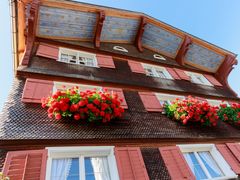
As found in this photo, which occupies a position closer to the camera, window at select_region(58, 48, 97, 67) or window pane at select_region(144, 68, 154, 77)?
window at select_region(58, 48, 97, 67)

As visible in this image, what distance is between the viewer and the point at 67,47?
27.2 feet

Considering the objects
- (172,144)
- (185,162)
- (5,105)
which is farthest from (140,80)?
(5,105)

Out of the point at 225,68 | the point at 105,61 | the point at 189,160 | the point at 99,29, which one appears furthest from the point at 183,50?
the point at 189,160

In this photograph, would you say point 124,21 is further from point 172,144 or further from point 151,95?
point 172,144

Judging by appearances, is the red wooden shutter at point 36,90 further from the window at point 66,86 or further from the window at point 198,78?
the window at point 198,78

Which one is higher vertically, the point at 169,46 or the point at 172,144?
the point at 169,46

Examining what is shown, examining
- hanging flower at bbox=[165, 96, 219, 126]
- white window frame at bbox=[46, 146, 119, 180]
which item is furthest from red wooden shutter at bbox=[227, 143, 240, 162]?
white window frame at bbox=[46, 146, 119, 180]

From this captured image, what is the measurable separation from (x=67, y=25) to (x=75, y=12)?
73 cm

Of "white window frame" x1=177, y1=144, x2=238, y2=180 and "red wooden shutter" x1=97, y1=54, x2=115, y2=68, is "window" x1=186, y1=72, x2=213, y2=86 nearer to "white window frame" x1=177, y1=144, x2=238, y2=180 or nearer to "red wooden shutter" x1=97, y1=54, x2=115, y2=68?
"red wooden shutter" x1=97, y1=54, x2=115, y2=68

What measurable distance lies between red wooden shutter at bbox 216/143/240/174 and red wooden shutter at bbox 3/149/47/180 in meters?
4.87

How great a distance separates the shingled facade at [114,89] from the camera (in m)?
4.19

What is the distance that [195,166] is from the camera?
526 cm

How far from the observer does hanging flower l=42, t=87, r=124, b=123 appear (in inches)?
188

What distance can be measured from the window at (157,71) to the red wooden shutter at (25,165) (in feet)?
21.6
